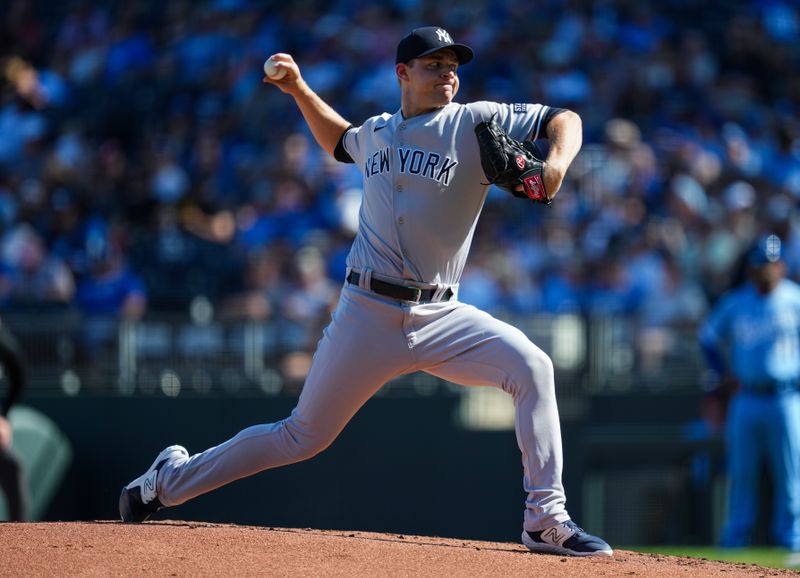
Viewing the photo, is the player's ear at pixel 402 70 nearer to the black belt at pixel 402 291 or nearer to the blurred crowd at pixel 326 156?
the black belt at pixel 402 291

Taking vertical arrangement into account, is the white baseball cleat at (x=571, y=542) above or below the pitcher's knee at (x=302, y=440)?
below

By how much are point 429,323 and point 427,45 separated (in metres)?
1.05

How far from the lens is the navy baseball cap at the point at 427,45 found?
193 inches

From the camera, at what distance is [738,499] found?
29.0 ft

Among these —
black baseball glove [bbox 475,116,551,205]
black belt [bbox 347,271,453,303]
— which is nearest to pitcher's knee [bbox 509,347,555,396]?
black belt [bbox 347,271,453,303]

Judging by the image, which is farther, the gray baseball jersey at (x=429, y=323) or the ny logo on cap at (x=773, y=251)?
the ny logo on cap at (x=773, y=251)

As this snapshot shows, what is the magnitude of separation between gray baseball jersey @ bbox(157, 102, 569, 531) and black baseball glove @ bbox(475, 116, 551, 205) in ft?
0.53

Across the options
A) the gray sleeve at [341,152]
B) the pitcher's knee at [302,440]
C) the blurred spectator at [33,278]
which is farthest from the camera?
the blurred spectator at [33,278]

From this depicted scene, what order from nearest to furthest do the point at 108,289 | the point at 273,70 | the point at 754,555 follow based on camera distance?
the point at 273,70 < the point at 754,555 < the point at 108,289

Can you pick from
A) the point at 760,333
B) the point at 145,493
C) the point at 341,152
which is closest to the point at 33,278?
the point at 145,493

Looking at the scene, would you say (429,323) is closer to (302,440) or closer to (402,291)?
(402,291)

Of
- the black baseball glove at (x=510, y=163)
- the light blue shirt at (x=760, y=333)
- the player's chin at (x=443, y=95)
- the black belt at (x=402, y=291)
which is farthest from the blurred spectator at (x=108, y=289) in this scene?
the black baseball glove at (x=510, y=163)

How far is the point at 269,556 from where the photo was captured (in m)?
4.68

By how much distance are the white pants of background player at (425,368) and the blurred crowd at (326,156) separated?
437cm
